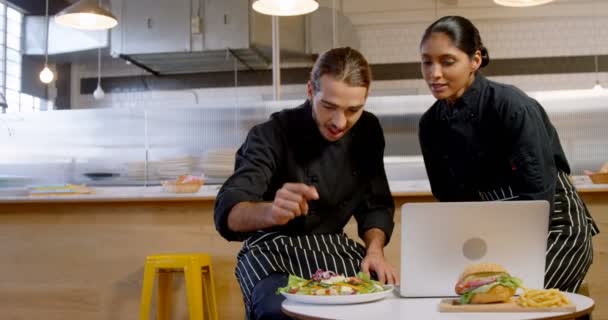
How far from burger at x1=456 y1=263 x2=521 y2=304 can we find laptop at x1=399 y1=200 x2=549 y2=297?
0.15 feet

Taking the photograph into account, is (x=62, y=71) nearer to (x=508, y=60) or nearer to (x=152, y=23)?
(x=152, y=23)

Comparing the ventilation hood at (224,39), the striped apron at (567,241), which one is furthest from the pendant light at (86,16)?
the striped apron at (567,241)

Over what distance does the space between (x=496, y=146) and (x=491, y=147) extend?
0.7 inches

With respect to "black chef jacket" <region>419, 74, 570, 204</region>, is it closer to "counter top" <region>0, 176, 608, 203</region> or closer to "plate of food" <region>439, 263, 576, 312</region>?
"plate of food" <region>439, 263, 576, 312</region>

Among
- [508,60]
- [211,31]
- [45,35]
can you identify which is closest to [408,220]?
[211,31]

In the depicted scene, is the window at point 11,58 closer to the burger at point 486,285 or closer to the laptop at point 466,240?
the laptop at point 466,240

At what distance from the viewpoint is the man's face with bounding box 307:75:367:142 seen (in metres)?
1.97

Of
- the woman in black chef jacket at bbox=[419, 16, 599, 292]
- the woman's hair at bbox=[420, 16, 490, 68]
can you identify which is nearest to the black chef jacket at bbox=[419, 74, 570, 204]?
the woman in black chef jacket at bbox=[419, 16, 599, 292]

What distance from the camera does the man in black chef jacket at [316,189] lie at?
1.97 meters

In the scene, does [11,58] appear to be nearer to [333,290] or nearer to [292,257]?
[292,257]

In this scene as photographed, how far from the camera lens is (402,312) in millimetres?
1454

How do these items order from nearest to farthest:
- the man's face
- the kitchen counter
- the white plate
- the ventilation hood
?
1. the white plate
2. the man's face
3. the kitchen counter
4. the ventilation hood

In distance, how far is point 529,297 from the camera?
1445mm

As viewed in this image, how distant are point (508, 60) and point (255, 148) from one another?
22.9ft
